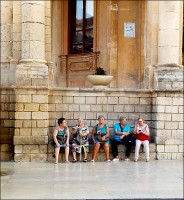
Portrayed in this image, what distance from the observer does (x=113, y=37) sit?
1659 cm

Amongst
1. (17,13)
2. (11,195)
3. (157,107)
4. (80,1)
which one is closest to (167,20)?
(157,107)

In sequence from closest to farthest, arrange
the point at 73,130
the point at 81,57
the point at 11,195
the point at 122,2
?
the point at 11,195, the point at 73,130, the point at 122,2, the point at 81,57

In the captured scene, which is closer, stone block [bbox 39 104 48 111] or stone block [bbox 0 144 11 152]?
stone block [bbox 39 104 48 111]

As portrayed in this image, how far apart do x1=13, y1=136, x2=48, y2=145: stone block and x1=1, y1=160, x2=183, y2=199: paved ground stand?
663 millimetres

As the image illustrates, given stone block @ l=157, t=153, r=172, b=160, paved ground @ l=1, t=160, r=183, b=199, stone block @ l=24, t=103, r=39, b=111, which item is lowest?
stone block @ l=157, t=153, r=172, b=160

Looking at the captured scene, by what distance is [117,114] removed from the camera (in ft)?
44.7

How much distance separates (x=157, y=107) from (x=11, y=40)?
15.5 feet

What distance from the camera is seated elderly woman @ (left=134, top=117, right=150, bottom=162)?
12.7 meters

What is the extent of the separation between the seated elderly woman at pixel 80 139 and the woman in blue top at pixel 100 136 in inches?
8.9

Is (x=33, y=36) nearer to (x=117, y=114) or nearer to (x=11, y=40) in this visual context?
(x=11, y=40)

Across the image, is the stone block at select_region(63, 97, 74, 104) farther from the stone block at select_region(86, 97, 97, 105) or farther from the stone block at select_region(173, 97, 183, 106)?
the stone block at select_region(173, 97, 183, 106)

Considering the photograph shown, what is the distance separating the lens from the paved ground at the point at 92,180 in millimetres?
8156

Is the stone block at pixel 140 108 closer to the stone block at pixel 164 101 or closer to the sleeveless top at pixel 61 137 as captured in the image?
the stone block at pixel 164 101

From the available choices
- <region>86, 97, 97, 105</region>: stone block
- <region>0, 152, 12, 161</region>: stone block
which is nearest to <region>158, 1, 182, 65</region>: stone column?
<region>86, 97, 97, 105</region>: stone block
